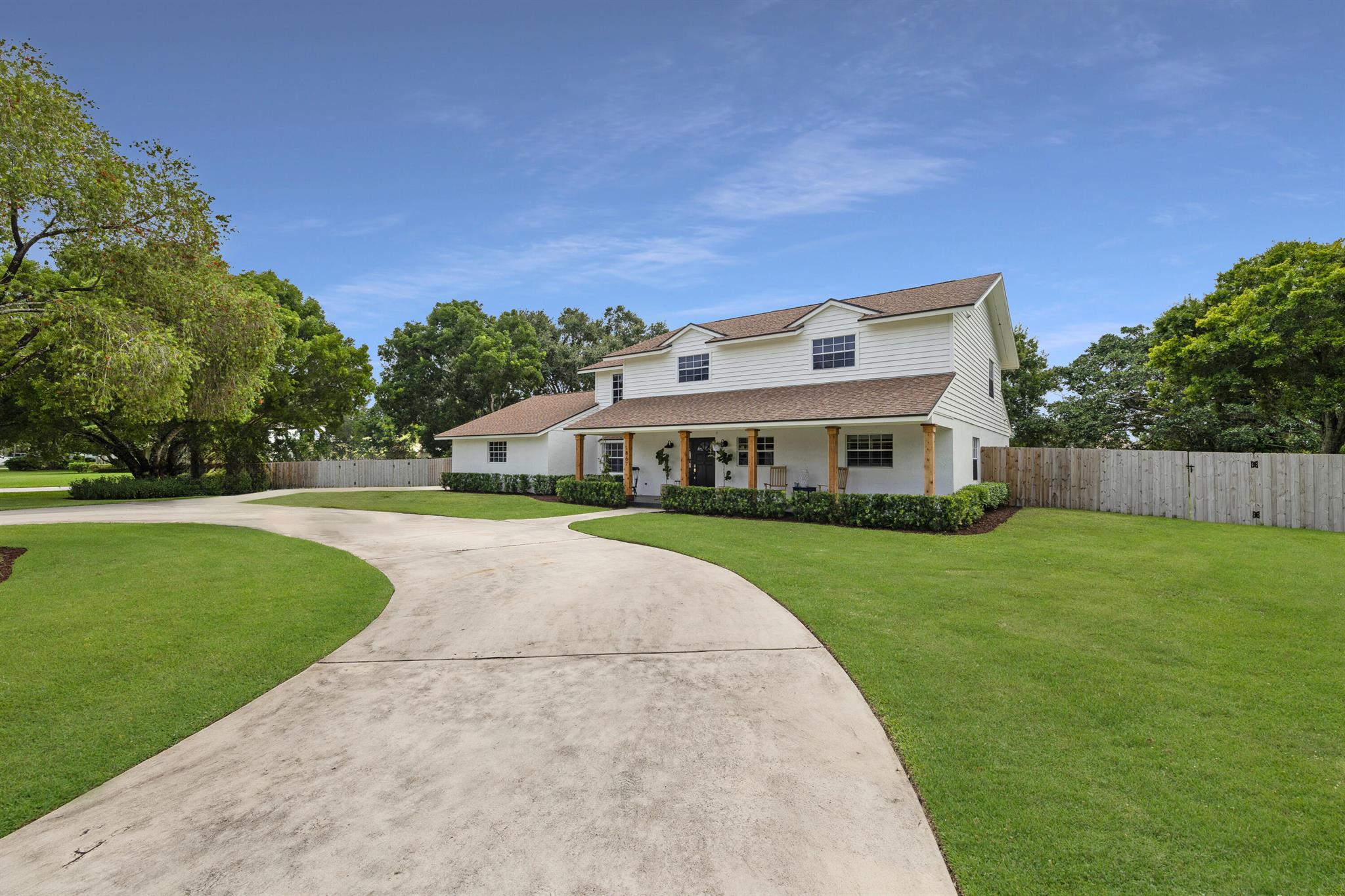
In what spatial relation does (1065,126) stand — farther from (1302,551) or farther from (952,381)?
(1302,551)

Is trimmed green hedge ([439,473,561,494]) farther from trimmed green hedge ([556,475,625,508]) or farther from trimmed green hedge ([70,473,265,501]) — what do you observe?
trimmed green hedge ([70,473,265,501])

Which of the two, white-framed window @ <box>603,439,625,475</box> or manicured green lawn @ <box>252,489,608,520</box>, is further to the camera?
white-framed window @ <box>603,439,625,475</box>

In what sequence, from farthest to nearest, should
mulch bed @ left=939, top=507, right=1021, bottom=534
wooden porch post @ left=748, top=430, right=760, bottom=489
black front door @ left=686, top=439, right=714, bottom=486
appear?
black front door @ left=686, top=439, right=714, bottom=486
wooden porch post @ left=748, top=430, right=760, bottom=489
mulch bed @ left=939, top=507, right=1021, bottom=534

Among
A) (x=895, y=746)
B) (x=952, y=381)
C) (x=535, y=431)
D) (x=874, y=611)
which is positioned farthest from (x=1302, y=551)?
(x=535, y=431)

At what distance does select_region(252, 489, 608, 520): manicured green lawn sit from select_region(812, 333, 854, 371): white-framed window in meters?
8.78

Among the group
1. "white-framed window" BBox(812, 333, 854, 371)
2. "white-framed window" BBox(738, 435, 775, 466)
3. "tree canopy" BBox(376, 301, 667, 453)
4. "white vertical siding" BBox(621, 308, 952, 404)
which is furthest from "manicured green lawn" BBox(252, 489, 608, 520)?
"tree canopy" BBox(376, 301, 667, 453)

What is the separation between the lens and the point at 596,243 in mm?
25922

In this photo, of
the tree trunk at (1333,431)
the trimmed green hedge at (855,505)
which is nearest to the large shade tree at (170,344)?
the trimmed green hedge at (855,505)

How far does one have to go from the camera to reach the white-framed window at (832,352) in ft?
59.7

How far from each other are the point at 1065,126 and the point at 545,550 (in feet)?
53.8

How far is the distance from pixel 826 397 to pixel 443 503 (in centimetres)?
1457

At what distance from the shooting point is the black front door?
67.4 ft

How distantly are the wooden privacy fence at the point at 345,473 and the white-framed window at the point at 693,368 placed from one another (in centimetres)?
1676

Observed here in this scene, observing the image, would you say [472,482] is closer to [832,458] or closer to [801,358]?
[801,358]
